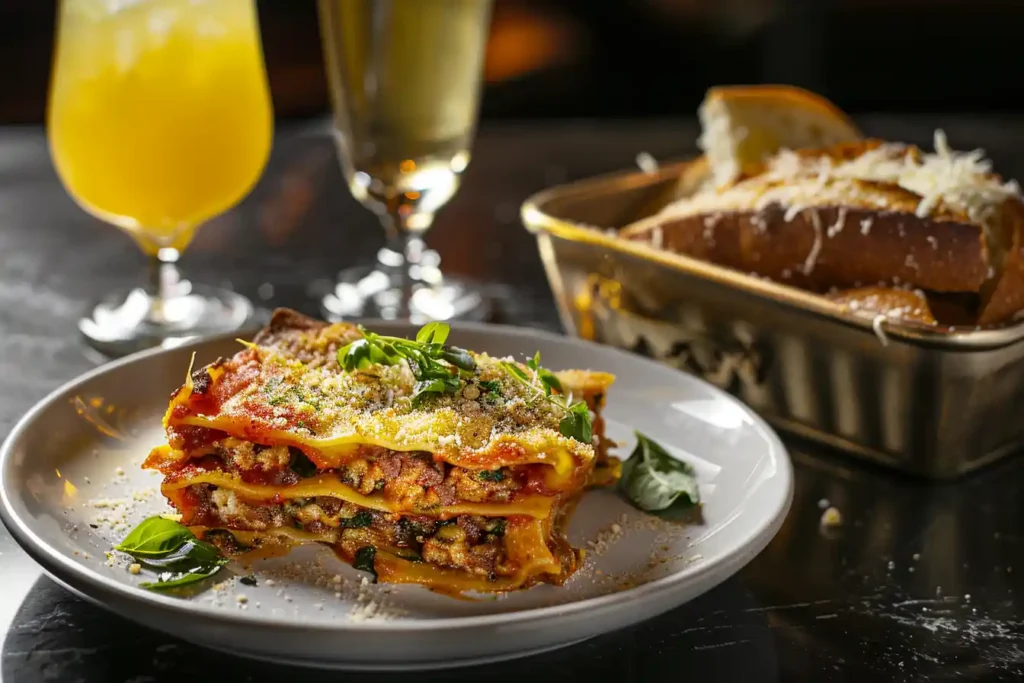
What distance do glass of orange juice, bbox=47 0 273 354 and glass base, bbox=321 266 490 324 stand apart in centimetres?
19

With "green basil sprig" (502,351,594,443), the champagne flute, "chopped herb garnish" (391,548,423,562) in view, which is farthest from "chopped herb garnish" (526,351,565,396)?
the champagne flute

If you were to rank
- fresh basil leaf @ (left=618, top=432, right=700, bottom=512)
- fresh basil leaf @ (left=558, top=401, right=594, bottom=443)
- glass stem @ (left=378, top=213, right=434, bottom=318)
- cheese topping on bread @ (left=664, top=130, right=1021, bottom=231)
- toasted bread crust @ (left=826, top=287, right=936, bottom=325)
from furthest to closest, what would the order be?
glass stem @ (left=378, top=213, right=434, bottom=318) < cheese topping on bread @ (left=664, top=130, right=1021, bottom=231) < toasted bread crust @ (left=826, top=287, right=936, bottom=325) < fresh basil leaf @ (left=618, top=432, right=700, bottom=512) < fresh basil leaf @ (left=558, top=401, right=594, bottom=443)

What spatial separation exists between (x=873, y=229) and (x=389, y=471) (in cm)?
76

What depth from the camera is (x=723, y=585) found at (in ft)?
3.96

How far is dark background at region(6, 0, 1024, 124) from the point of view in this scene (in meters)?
4.62

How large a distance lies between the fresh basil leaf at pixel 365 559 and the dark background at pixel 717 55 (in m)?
3.66

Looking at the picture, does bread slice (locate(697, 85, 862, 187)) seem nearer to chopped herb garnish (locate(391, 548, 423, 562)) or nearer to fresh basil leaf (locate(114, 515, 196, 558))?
chopped herb garnish (locate(391, 548, 423, 562))

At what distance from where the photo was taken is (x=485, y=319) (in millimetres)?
2051

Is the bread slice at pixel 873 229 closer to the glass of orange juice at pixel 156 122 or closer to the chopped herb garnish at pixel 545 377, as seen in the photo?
the chopped herb garnish at pixel 545 377

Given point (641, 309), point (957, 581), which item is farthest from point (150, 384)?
point (957, 581)

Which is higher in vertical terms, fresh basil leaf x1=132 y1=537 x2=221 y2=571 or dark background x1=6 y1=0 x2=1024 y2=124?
fresh basil leaf x1=132 y1=537 x2=221 y2=571

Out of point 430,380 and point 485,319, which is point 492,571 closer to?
point 430,380

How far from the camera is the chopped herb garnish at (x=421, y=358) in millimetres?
1192

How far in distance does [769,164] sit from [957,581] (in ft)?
2.64
